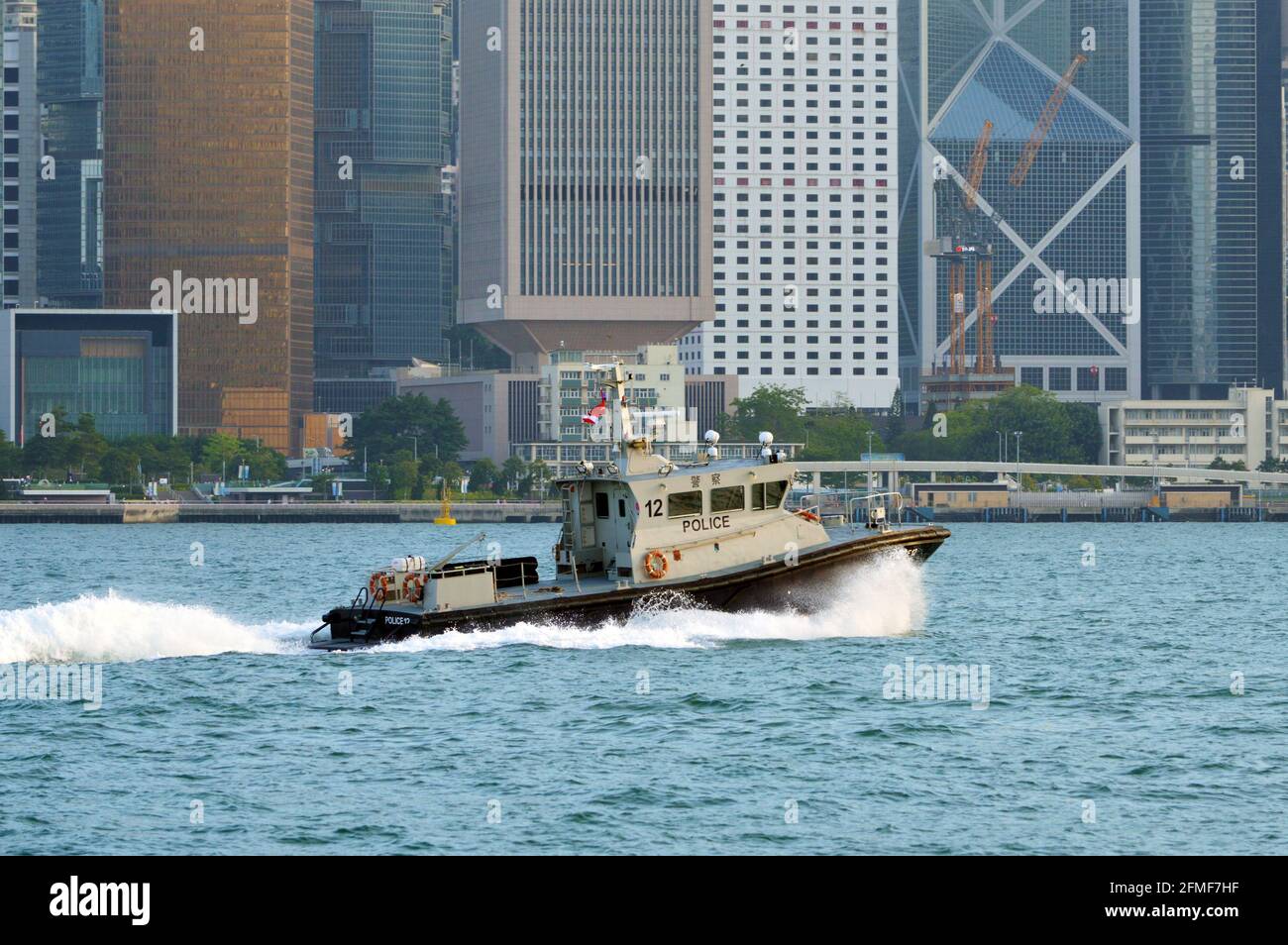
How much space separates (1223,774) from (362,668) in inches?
868

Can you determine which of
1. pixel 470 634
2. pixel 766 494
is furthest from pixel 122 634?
pixel 766 494

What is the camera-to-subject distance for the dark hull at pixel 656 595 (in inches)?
1987

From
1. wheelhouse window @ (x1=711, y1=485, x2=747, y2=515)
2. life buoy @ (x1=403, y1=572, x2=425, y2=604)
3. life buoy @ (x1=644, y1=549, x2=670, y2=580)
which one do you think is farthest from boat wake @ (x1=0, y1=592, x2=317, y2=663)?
wheelhouse window @ (x1=711, y1=485, x2=747, y2=515)

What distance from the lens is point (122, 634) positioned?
52.5m

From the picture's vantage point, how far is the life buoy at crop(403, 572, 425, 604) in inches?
2032

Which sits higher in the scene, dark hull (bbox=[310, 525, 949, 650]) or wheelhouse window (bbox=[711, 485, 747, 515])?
wheelhouse window (bbox=[711, 485, 747, 515])

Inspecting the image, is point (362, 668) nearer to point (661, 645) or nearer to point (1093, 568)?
point (661, 645)

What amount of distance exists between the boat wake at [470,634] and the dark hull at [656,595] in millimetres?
276

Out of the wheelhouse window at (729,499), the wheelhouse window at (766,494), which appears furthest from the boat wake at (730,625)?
the wheelhouse window at (766,494)

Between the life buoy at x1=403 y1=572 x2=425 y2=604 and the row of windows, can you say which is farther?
the row of windows

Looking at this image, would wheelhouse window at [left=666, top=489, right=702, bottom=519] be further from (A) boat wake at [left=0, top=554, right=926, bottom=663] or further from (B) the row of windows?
(A) boat wake at [left=0, top=554, right=926, bottom=663]

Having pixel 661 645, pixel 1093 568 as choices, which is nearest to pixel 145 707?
pixel 661 645

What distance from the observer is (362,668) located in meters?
51.5

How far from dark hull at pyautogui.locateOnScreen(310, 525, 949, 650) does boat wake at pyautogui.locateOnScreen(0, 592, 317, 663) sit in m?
3.11
